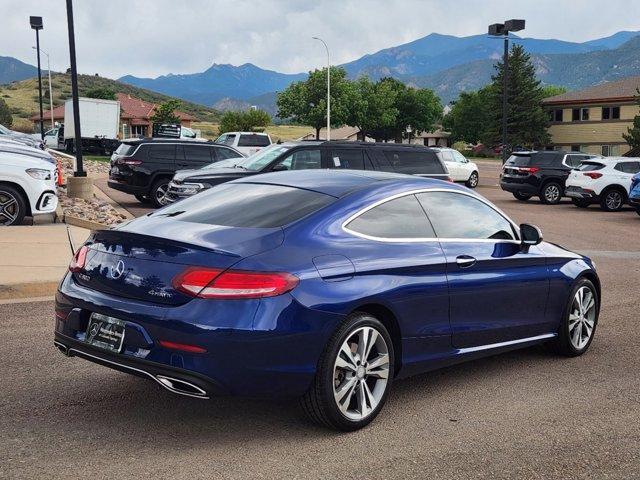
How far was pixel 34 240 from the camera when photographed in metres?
11.9

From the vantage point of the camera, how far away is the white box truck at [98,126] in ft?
163

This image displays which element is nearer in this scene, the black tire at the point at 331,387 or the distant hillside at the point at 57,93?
the black tire at the point at 331,387

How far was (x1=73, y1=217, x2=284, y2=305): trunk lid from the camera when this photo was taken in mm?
4266

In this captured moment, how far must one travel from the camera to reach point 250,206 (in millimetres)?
5043

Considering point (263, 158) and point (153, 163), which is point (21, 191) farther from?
point (153, 163)

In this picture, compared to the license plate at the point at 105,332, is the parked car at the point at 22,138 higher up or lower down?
higher up

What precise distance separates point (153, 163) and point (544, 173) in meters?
13.1

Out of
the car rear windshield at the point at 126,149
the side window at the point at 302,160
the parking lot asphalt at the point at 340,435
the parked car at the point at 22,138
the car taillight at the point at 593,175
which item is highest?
the parked car at the point at 22,138

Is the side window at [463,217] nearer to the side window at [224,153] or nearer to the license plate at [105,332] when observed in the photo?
the license plate at [105,332]

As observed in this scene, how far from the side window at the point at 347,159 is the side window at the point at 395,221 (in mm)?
9586

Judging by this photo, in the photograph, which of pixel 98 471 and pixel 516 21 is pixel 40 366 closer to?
pixel 98 471

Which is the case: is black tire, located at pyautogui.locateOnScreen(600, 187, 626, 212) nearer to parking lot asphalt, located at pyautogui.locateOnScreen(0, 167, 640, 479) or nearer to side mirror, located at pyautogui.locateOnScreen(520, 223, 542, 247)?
parking lot asphalt, located at pyautogui.locateOnScreen(0, 167, 640, 479)

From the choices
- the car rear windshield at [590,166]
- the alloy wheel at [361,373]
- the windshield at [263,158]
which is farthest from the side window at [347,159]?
the car rear windshield at [590,166]

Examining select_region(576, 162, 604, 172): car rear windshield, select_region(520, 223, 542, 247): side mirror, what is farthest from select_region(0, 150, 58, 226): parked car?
select_region(576, 162, 604, 172): car rear windshield
